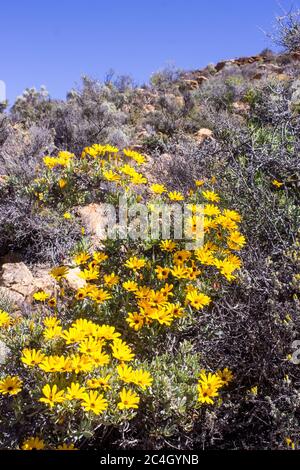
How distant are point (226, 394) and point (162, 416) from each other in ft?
1.68

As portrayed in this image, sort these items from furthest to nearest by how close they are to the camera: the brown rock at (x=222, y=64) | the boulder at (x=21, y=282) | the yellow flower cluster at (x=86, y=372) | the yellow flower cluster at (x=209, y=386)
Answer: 1. the brown rock at (x=222, y=64)
2. the boulder at (x=21, y=282)
3. the yellow flower cluster at (x=209, y=386)
4. the yellow flower cluster at (x=86, y=372)

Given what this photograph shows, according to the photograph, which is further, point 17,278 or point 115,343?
point 17,278

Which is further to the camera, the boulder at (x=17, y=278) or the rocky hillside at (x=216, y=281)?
the boulder at (x=17, y=278)

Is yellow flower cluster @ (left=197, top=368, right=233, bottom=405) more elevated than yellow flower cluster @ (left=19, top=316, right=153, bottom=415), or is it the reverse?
yellow flower cluster @ (left=19, top=316, right=153, bottom=415)

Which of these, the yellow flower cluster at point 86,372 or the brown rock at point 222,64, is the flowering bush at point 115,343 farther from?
the brown rock at point 222,64

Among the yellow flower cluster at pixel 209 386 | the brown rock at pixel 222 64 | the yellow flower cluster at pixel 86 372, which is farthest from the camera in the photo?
the brown rock at pixel 222 64

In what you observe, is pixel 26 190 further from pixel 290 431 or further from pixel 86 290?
pixel 290 431

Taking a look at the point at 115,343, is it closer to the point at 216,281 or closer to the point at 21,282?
the point at 216,281

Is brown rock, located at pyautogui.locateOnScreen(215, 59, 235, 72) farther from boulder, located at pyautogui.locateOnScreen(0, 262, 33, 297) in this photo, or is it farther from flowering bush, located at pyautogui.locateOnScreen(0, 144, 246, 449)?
flowering bush, located at pyautogui.locateOnScreen(0, 144, 246, 449)

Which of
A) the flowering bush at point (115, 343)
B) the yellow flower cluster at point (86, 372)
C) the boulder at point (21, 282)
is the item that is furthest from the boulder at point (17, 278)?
the yellow flower cluster at point (86, 372)

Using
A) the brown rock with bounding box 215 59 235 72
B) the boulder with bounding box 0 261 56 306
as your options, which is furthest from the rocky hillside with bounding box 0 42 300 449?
the brown rock with bounding box 215 59 235 72

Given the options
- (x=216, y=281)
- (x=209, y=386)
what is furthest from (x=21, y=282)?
(x=209, y=386)
